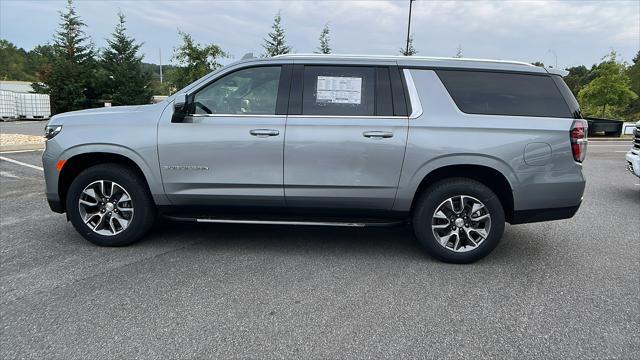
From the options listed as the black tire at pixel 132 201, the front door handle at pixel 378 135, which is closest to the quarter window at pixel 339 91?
the front door handle at pixel 378 135

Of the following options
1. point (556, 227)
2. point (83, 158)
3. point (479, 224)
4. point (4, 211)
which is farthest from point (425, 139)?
point (4, 211)

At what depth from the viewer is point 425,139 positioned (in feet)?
13.3

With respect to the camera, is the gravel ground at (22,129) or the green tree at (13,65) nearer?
the gravel ground at (22,129)

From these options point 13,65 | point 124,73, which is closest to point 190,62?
point 124,73

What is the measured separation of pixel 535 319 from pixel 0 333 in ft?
11.8

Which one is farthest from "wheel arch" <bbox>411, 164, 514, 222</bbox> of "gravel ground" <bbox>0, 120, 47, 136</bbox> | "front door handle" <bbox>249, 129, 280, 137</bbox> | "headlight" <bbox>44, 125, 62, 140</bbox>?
"gravel ground" <bbox>0, 120, 47, 136</bbox>

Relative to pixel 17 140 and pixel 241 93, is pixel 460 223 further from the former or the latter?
pixel 17 140

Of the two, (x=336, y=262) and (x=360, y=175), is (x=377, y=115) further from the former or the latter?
(x=336, y=262)

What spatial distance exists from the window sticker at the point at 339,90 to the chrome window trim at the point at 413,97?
452mm

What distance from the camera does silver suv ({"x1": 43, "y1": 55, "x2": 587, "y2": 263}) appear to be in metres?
4.06

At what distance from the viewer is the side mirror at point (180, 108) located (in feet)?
13.7

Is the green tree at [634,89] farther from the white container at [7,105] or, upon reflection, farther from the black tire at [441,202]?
the white container at [7,105]

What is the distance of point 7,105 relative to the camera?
26.2 meters

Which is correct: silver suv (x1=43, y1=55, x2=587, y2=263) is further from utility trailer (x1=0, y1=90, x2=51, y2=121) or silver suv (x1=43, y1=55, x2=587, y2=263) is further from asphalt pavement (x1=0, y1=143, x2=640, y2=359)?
utility trailer (x1=0, y1=90, x2=51, y2=121)
